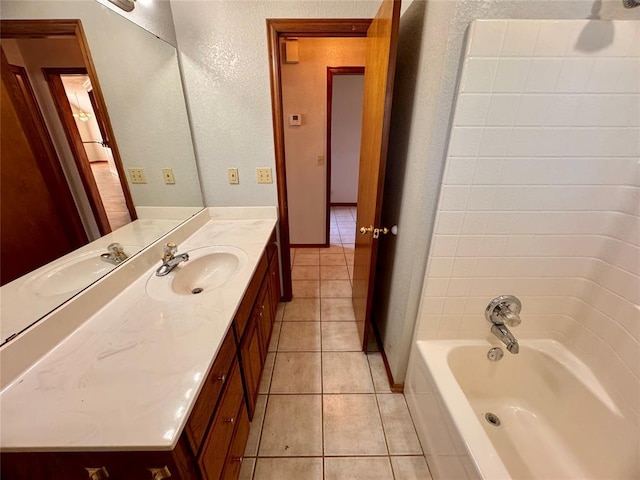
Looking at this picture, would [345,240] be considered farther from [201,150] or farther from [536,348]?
[536,348]

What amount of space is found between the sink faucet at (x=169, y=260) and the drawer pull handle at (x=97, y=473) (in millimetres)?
716

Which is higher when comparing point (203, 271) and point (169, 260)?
point (169, 260)

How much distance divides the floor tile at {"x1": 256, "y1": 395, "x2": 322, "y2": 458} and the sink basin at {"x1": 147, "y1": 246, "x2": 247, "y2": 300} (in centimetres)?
76

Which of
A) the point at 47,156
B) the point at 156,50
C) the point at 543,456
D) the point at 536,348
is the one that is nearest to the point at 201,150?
the point at 156,50

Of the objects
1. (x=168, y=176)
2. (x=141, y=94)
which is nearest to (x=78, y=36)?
(x=141, y=94)

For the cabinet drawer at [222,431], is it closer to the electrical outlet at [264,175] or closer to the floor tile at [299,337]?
the floor tile at [299,337]

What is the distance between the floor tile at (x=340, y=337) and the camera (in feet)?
5.92

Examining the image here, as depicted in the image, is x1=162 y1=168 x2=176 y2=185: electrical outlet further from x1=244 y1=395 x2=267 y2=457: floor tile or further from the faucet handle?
x1=244 y1=395 x2=267 y2=457: floor tile

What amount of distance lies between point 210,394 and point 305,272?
2.00 m

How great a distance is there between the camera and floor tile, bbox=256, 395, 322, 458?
123 centimetres

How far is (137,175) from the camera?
127 centimetres

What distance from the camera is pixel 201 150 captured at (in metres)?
1.73

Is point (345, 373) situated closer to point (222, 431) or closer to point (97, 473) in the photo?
point (222, 431)

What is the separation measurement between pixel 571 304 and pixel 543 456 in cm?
66
